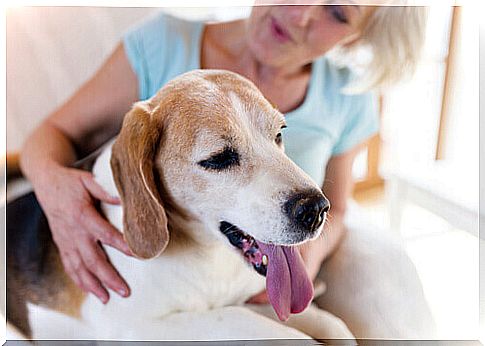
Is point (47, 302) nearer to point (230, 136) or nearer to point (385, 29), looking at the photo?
point (230, 136)

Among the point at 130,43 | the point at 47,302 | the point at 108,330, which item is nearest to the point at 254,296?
the point at 108,330

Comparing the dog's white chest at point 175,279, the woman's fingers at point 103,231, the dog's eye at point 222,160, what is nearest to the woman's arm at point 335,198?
the dog's white chest at point 175,279

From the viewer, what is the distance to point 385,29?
3.65 feet

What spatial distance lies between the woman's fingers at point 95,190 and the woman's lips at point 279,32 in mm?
405

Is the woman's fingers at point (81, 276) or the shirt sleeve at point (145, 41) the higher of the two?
the shirt sleeve at point (145, 41)

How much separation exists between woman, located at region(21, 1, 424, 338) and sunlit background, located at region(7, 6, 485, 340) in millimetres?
28

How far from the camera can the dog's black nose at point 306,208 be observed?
3.05 ft

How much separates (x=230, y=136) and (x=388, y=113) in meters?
0.33

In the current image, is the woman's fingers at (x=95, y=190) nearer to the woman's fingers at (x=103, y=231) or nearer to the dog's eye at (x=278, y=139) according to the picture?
the woman's fingers at (x=103, y=231)

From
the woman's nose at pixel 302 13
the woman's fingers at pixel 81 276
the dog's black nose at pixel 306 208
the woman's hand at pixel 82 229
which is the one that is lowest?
the woman's fingers at pixel 81 276

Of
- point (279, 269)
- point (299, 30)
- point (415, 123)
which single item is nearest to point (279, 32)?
point (299, 30)

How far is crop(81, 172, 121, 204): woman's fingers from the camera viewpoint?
3.66ft

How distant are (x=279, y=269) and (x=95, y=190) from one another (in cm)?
36

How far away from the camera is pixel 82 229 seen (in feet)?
3.75
